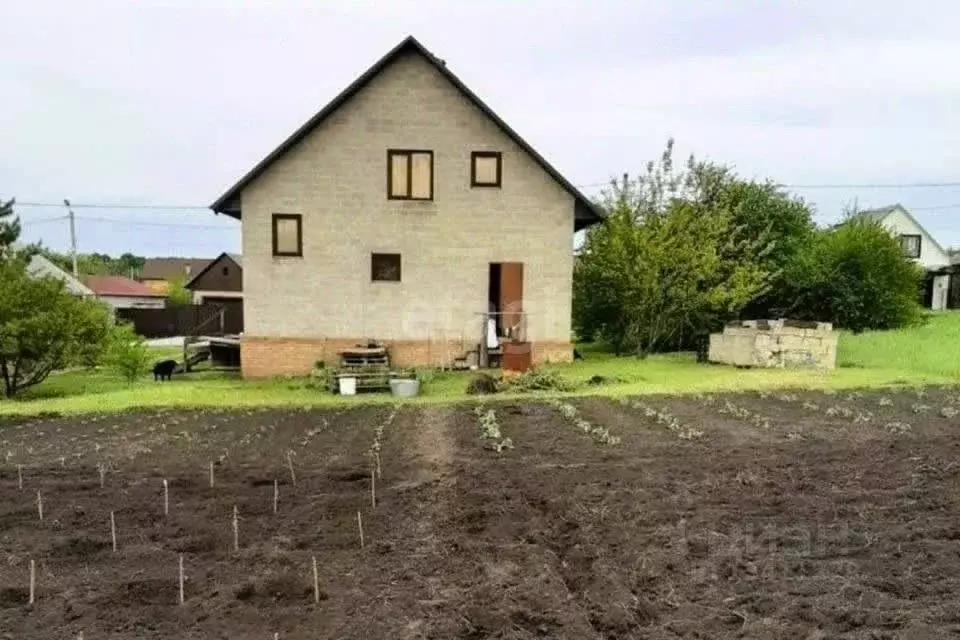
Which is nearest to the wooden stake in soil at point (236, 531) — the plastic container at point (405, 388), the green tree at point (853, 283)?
the plastic container at point (405, 388)

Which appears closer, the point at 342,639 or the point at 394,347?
the point at 342,639

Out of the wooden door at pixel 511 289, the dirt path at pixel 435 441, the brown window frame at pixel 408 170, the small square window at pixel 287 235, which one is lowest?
the dirt path at pixel 435 441

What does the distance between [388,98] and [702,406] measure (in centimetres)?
1098

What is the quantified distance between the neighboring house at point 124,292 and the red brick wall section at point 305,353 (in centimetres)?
4066

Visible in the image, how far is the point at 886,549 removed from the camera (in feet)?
16.4

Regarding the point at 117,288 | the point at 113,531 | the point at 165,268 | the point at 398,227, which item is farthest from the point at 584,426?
the point at 165,268

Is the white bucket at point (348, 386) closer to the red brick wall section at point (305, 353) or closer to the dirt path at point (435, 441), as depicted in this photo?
the dirt path at point (435, 441)

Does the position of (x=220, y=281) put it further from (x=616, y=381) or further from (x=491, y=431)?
(x=491, y=431)

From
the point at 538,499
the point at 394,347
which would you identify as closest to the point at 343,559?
the point at 538,499

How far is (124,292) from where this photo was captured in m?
55.9

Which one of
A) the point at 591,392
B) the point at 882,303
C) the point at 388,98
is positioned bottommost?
the point at 591,392

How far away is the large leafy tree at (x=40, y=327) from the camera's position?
15.8 metres

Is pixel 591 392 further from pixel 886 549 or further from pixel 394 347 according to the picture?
pixel 886 549

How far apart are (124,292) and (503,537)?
58535mm
